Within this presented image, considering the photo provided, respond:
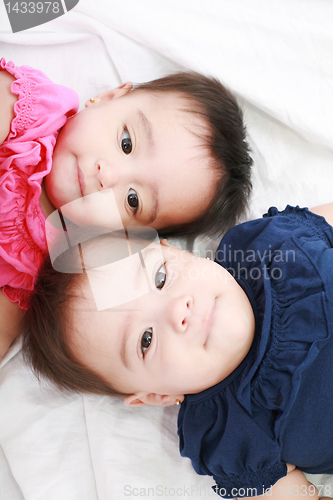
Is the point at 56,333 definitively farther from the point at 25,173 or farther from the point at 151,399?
the point at 25,173

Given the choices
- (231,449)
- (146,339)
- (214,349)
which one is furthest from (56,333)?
(231,449)

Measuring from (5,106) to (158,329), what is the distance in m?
0.65

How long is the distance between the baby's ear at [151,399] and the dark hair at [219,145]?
46 cm

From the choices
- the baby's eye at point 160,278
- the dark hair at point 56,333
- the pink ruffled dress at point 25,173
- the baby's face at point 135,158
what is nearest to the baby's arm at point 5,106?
the pink ruffled dress at point 25,173

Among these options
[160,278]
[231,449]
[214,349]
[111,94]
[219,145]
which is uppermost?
[111,94]

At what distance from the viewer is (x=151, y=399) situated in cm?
93

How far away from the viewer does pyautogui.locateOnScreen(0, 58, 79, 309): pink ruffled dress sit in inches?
38.6

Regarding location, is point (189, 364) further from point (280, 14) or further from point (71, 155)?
point (280, 14)

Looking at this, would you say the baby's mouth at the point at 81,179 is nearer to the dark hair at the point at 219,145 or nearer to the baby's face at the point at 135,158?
the baby's face at the point at 135,158

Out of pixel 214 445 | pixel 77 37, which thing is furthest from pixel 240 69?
pixel 214 445

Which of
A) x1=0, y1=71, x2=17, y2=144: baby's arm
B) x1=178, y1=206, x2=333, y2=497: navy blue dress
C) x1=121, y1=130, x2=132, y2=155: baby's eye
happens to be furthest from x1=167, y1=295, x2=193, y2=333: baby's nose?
Answer: x1=0, y1=71, x2=17, y2=144: baby's arm

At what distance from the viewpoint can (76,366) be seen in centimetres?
87

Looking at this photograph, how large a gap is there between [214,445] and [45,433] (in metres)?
0.40

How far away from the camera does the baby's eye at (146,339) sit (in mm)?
841
